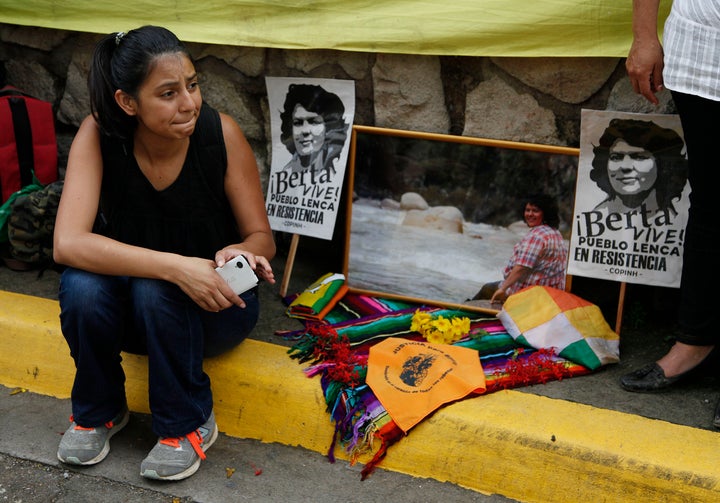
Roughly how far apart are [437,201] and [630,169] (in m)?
0.67

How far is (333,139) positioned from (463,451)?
132cm

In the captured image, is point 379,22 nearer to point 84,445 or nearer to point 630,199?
point 630,199

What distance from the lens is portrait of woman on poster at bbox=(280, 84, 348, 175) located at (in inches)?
126

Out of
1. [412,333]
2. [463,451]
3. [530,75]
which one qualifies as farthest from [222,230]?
[530,75]

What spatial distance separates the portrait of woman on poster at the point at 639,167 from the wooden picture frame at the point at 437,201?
0.11m

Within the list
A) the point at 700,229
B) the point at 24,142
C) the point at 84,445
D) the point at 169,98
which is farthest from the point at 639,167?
the point at 24,142

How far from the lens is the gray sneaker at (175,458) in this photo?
237 centimetres

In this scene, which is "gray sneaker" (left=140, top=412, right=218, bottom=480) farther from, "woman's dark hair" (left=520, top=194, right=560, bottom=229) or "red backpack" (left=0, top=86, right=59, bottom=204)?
"red backpack" (left=0, top=86, right=59, bottom=204)

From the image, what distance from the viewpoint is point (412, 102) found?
10.2 feet

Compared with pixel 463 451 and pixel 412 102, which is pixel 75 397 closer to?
pixel 463 451

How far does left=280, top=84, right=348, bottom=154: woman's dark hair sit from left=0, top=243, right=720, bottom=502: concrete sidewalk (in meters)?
0.84

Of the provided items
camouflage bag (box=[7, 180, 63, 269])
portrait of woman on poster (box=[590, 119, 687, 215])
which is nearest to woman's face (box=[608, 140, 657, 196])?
portrait of woman on poster (box=[590, 119, 687, 215])

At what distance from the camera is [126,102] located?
94.3 inches

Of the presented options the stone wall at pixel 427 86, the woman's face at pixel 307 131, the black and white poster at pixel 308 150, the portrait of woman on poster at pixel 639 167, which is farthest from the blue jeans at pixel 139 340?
the portrait of woman on poster at pixel 639 167
